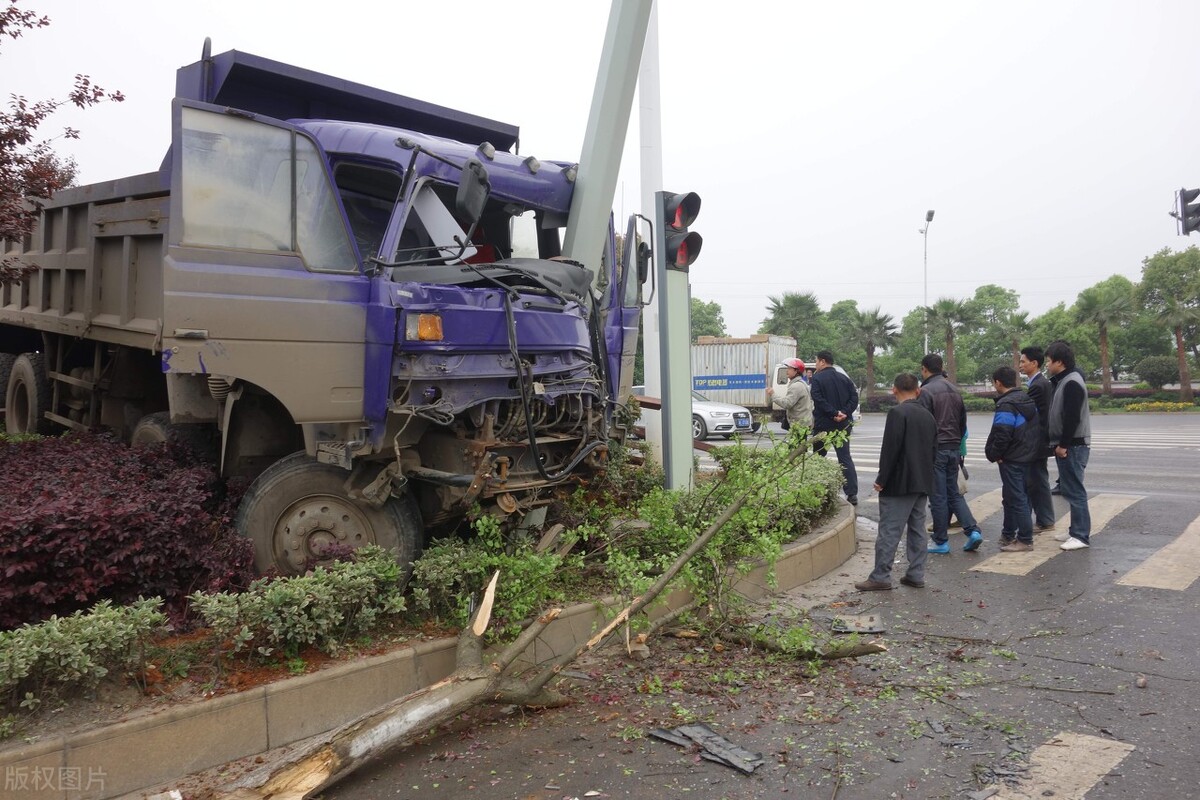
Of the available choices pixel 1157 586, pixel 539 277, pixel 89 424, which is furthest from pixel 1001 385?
pixel 89 424

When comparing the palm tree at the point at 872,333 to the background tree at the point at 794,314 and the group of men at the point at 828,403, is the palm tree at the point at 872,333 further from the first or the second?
the group of men at the point at 828,403

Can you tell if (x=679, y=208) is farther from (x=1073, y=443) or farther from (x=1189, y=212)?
(x=1189, y=212)

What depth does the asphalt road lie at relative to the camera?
3562 mm

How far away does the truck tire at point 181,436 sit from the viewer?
619 centimetres

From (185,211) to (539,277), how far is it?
209 cm

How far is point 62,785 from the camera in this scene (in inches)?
132

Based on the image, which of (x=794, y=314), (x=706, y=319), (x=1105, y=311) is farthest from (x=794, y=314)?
(x=706, y=319)

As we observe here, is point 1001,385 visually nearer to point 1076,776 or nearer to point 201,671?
point 1076,776

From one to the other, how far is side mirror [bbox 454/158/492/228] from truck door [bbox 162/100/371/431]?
2.39 ft

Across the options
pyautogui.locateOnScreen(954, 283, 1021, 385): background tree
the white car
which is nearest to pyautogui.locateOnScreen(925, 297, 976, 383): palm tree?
pyautogui.locateOnScreen(954, 283, 1021, 385): background tree

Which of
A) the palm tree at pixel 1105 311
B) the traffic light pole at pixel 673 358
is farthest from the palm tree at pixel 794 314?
the traffic light pole at pixel 673 358

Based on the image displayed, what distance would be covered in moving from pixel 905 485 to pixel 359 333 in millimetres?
4399

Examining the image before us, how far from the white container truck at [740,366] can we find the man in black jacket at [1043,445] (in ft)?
71.1

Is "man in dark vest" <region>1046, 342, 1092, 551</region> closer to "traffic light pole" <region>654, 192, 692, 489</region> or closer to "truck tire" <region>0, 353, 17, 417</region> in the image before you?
"traffic light pole" <region>654, 192, 692, 489</region>
